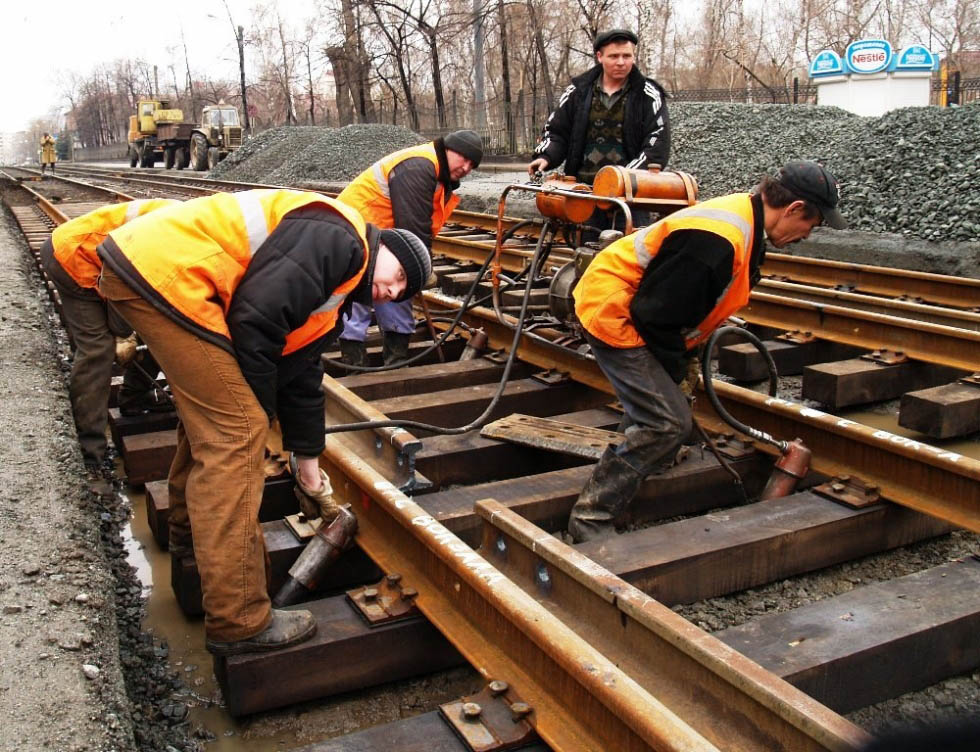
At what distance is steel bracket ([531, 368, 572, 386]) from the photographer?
207 inches

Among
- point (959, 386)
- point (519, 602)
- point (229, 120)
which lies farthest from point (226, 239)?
point (229, 120)

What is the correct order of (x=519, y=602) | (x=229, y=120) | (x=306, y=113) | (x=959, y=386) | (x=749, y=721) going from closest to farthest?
(x=749, y=721) < (x=519, y=602) < (x=959, y=386) < (x=229, y=120) < (x=306, y=113)

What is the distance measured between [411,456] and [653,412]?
0.94 metres

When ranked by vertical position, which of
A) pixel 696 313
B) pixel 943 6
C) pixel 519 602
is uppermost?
pixel 943 6

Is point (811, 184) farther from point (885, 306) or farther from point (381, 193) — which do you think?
point (885, 306)

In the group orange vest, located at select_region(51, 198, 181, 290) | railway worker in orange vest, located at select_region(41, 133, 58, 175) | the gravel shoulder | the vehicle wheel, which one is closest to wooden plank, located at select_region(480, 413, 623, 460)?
the gravel shoulder

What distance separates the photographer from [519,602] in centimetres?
254

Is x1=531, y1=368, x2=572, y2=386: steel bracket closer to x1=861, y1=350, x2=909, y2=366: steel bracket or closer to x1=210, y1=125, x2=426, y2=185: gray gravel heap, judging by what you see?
x1=861, y1=350, x2=909, y2=366: steel bracket

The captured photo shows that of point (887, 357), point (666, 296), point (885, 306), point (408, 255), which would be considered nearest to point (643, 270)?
point (666, 296)

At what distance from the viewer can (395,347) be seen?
232 inches

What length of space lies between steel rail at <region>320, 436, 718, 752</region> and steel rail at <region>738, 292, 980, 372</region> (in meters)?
3.35

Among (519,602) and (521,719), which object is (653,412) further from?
(521,719)

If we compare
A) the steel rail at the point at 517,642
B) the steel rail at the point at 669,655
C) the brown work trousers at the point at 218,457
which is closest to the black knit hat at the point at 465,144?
the steel rail at the point at 517,642

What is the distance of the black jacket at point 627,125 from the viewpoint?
5.92 m
